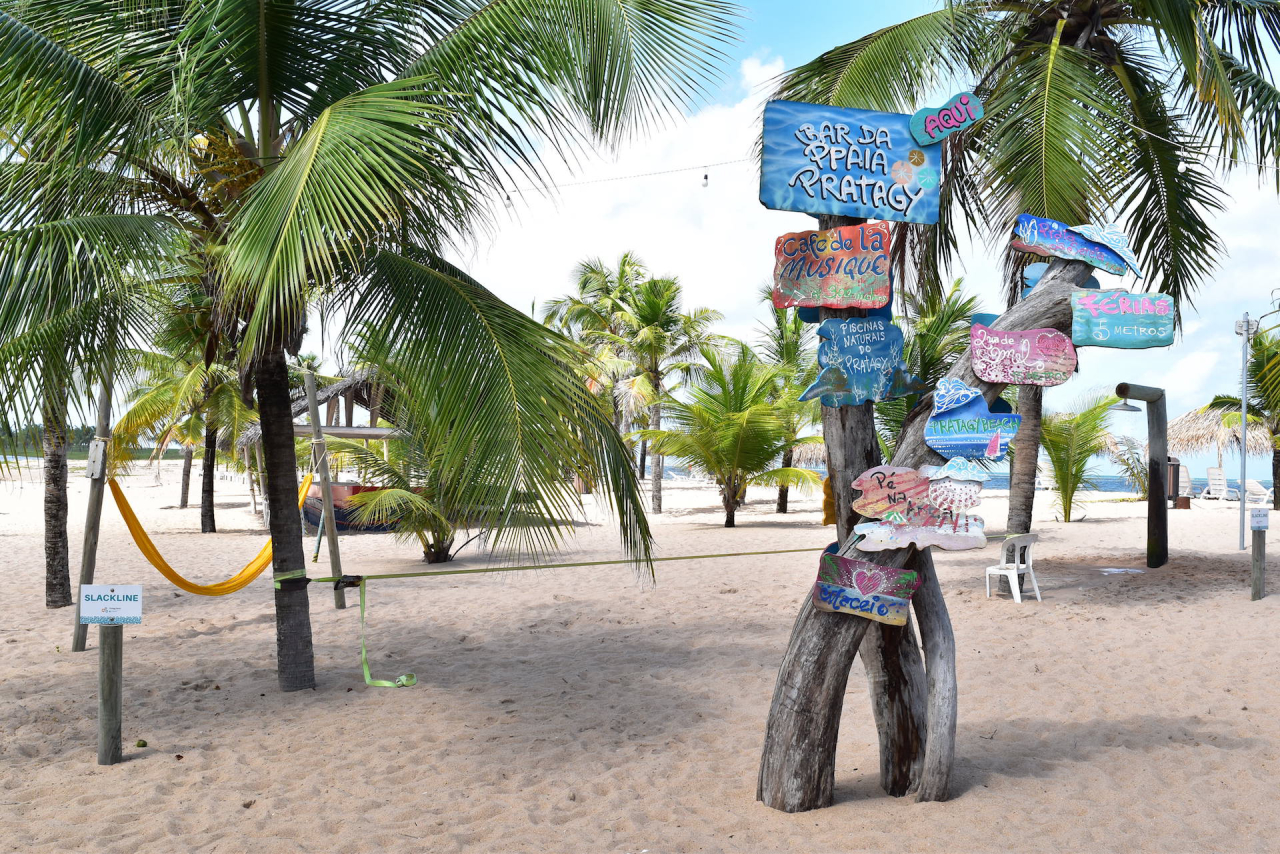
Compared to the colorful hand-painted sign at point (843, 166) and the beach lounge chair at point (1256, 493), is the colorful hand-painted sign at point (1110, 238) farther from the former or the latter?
the beach lounge chair at point (1256, 493)

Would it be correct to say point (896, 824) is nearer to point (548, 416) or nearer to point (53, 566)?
point (548, 416)

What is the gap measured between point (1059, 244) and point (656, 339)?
19.6 metres

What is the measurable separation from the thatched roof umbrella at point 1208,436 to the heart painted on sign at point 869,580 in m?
27.7

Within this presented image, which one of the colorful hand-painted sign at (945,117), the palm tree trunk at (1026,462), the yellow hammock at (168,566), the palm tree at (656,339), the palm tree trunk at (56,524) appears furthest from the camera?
the palm tree at (656,339)

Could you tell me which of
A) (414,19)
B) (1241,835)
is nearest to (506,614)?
(414,19)

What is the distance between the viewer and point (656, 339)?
23219mm

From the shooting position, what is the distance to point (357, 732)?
4691 mm

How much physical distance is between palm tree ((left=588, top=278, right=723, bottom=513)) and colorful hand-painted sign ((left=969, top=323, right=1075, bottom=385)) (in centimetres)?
1798

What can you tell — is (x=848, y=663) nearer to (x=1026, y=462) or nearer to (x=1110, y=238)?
(x=1110, y=238)

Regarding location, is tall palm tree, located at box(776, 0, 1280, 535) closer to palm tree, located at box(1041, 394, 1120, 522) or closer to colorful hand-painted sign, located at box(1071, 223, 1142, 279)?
colorful hand-painted sign, located at box(1071, 223, 1142, 279)

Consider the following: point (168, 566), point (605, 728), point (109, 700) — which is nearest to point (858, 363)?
point (605, 728)

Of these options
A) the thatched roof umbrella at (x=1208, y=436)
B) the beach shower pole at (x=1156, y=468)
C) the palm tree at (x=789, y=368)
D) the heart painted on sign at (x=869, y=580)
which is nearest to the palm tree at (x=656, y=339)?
the palm tree at (x=789, y=368)

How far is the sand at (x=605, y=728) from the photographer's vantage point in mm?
3469

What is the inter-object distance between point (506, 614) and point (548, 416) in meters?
4.53
